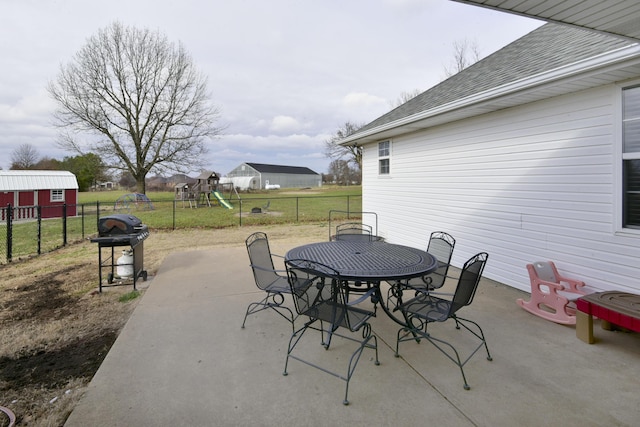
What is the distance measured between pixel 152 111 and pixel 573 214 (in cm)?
2236

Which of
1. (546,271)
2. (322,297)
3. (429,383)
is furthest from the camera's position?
(546,271)

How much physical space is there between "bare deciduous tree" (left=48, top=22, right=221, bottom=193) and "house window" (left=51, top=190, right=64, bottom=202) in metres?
3.11

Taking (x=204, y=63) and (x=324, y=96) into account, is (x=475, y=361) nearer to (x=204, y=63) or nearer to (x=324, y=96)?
(x=324, y=96)

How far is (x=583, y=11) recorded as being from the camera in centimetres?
211

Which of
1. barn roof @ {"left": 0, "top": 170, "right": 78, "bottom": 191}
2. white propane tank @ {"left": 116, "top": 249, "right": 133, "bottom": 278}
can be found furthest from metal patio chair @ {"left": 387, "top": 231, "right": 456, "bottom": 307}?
barn roof @ {"left": 0, "top": 170, "right": 78, "bottom": 191}

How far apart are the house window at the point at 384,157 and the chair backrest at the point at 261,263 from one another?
187 inches

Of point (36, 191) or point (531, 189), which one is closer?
point (531, 189)

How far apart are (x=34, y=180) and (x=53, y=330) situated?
725 inches

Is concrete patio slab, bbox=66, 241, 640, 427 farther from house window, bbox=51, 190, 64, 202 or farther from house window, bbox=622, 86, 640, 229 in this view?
house window, bbox=51, 190, 64, 202

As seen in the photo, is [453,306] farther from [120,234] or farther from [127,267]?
[127,267]

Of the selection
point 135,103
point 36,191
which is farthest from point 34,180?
point 135,103

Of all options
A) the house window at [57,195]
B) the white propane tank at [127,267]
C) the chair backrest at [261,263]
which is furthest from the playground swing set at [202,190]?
the chair backrest at [261,263]

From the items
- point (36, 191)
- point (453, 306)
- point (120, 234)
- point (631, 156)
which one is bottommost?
point (453, 306)

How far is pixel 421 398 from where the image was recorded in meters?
2.09
